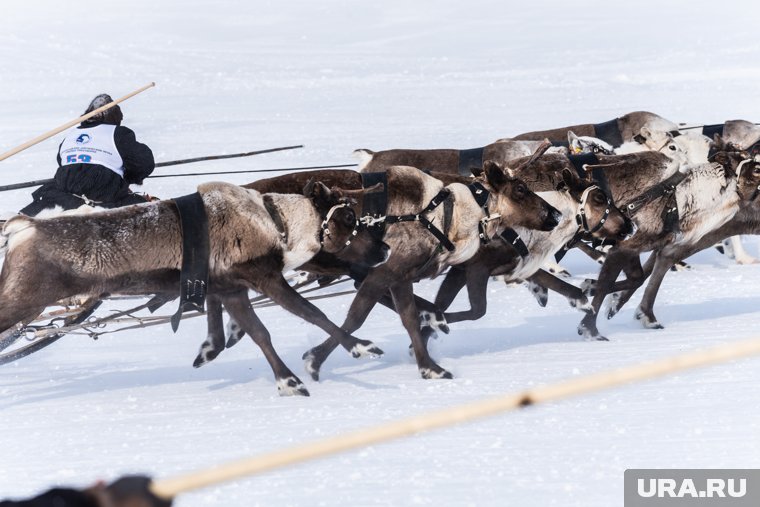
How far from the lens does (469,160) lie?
28.8ft

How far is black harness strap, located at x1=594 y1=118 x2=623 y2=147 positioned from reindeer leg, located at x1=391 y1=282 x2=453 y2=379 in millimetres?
3617

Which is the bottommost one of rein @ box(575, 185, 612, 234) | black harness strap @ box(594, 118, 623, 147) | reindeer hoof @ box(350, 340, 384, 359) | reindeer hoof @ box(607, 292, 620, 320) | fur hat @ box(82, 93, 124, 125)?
reindeer hoof @ box(607, 292, 620, 320)

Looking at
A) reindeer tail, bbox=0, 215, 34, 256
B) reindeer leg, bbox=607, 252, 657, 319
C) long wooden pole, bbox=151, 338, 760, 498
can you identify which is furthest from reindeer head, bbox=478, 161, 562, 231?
long wooden pole, bbox=151, 338, 760, 498

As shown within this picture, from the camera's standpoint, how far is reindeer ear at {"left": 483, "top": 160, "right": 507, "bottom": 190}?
7023 mm

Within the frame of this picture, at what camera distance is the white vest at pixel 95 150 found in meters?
6.88

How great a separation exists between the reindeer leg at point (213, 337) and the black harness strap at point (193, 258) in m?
0.90

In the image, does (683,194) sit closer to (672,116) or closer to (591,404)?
(591,404)

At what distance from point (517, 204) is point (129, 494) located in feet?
17.6

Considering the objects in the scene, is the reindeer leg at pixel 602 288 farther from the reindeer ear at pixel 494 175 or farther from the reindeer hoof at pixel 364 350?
the reindeer hoof at pixel 364 350

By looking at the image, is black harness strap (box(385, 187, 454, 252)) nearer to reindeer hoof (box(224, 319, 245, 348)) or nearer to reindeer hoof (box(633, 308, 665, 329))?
reindeer hoof (box(224, 319, 245, 348))

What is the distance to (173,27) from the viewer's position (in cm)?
3206

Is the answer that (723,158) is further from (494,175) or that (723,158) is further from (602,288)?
(494,175)

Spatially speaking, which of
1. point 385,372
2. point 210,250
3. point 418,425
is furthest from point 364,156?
point 418,425

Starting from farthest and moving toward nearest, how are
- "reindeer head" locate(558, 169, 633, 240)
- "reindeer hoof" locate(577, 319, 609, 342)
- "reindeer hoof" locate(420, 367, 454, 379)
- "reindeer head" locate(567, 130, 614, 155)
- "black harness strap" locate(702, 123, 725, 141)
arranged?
"black harness strap" locate(702, 123, 725, 141), "reindeer head" locate(567, 130, 614, 155), "reindeer hoof" locate(577, 319, 609, 342), "reindeer head" locate(558, 169, 633, 240), "reindeer hoof" locate(420, 367, 454, 379)
